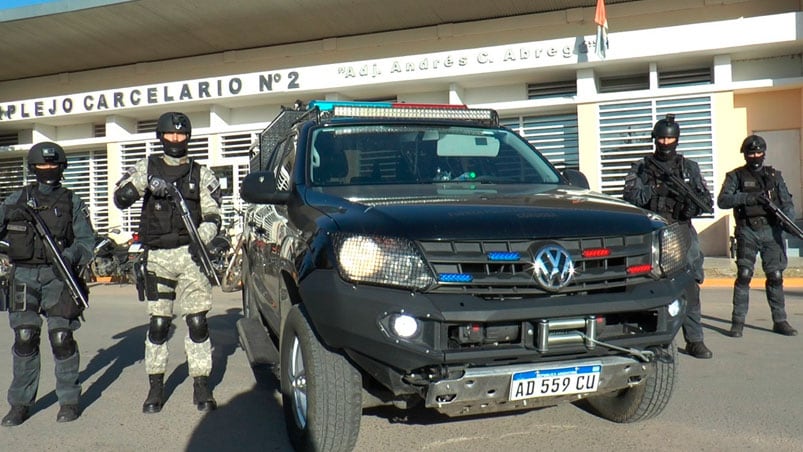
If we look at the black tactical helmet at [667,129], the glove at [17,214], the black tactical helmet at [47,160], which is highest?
the black tactical helmet at [667,129]

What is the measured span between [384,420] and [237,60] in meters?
16.0

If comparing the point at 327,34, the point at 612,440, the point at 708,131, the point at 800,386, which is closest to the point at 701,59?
the point at 708,131

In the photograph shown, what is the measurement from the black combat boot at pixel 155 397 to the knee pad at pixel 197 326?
1.18 feet

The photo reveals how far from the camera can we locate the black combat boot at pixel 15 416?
4.51 metres

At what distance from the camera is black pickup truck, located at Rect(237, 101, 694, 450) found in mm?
2945

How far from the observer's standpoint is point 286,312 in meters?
3.85

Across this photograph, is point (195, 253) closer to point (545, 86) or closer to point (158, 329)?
point (158, 329)

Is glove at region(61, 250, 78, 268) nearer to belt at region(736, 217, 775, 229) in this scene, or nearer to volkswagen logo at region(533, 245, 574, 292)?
volkswagen logo at region(533, 245, 574, 292)

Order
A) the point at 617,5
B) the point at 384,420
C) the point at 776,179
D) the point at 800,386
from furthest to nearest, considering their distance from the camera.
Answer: the point at 617,5
the point at 776,179
the point at 800,386
the point at 384,420

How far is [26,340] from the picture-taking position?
454cm

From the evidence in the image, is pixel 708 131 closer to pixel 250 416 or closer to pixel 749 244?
pixel 749 244

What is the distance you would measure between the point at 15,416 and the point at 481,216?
3.39 metres

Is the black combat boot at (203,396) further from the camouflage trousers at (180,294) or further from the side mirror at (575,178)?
the side mirror at (575,178)

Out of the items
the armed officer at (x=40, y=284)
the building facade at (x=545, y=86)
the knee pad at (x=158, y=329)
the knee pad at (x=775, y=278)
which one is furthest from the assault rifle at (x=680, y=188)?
the building facade at (x=545, y=86)
